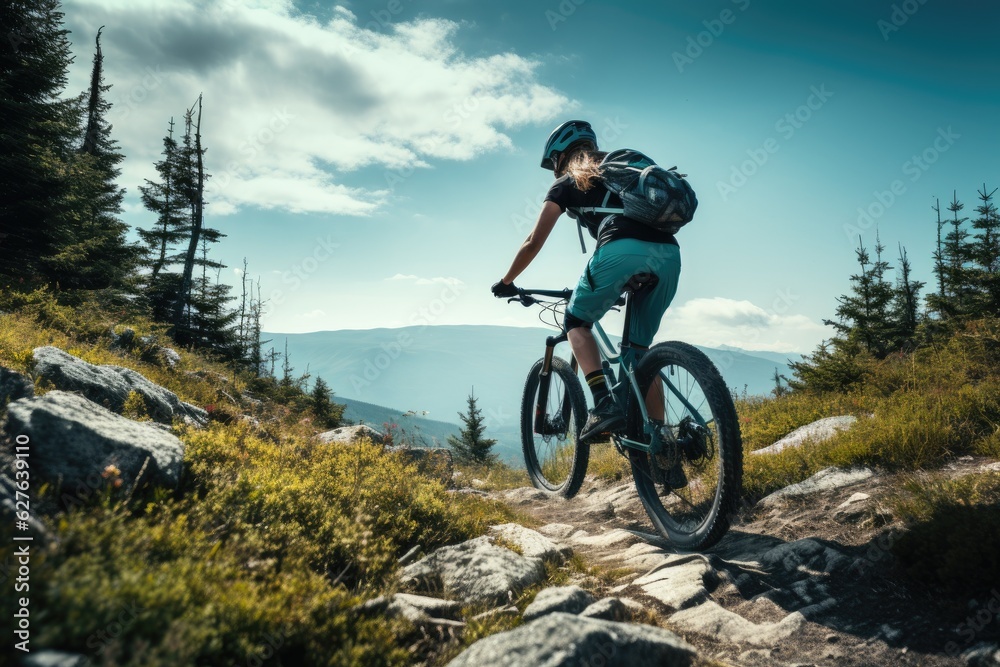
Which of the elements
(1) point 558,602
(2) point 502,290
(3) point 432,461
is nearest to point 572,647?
(1) point 558,602

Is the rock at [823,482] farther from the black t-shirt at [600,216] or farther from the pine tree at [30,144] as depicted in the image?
the pine tree at [30,144]

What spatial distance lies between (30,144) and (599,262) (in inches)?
689

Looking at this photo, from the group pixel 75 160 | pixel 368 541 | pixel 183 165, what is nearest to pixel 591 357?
pixel 368 541

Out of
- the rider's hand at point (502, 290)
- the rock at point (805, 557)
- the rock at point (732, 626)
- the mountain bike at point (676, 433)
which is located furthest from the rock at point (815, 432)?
the rider's hand at point (502, 290)

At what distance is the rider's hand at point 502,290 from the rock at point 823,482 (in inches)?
130

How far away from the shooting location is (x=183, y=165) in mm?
26781

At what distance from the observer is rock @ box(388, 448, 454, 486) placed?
6.41m

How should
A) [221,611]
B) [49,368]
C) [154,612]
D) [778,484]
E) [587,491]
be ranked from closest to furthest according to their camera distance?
[154,612] → [221,611] → [49,368] → [778,484] → [587,491]

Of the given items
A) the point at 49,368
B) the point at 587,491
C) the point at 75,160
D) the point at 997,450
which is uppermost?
the point at 75,160

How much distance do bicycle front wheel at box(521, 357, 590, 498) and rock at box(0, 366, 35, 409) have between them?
4867 millimetres

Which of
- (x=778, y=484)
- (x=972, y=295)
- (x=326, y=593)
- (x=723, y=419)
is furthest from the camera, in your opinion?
(x=972, y=295)

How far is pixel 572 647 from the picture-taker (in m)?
1.90

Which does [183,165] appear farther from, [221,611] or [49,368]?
[221,611]

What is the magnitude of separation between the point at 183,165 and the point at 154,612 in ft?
102
